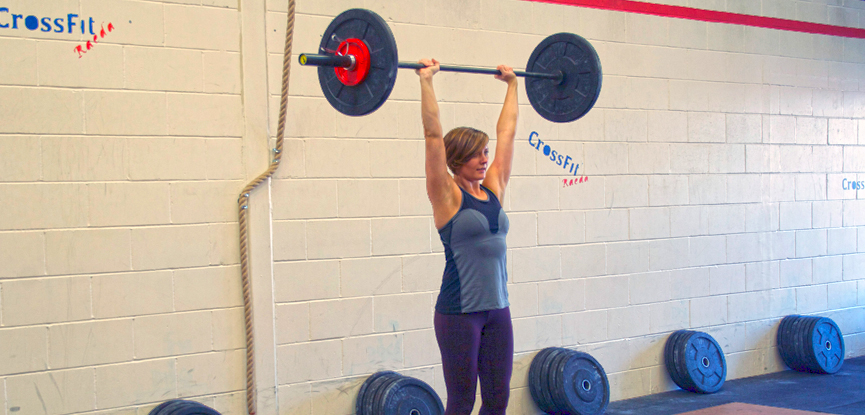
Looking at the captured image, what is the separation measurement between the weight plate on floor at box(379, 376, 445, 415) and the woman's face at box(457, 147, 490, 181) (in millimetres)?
1230

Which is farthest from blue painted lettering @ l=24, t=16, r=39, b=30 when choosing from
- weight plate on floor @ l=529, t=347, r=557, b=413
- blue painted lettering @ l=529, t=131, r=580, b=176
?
weight plate on floor @ l=529, t=347, r=557, b=413

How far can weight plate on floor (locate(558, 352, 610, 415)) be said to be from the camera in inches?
128

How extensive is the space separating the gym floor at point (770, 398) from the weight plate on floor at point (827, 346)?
0.06 meters

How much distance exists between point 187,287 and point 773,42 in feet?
11.4

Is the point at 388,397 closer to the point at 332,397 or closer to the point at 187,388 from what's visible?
the point at 332,397

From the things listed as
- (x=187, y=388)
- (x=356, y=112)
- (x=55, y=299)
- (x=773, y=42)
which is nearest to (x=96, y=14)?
(x=55, y=299)

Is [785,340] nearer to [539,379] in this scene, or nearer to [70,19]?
[539,379]

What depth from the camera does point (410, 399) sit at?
2.95 metres

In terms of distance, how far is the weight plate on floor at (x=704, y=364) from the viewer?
12.0 ft

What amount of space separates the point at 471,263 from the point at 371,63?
62 centimetres

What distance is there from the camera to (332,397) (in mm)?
3016

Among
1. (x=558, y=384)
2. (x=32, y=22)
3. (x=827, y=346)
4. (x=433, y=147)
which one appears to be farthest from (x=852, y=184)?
(x=32, y=22)

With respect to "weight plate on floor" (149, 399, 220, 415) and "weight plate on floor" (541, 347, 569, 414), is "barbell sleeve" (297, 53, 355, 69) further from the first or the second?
"weight plate on floor" (541, 347, 569, 414)

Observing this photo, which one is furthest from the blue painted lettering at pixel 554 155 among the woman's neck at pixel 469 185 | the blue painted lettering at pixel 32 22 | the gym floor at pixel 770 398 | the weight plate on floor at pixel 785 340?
the blue painted lettering at pixel 32 22
